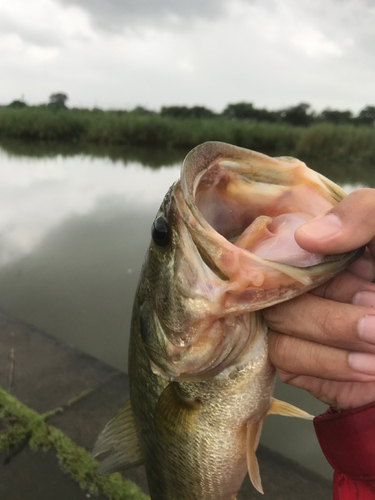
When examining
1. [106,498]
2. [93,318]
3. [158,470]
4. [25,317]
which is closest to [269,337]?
[158,470]

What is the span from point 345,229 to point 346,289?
0.20 m

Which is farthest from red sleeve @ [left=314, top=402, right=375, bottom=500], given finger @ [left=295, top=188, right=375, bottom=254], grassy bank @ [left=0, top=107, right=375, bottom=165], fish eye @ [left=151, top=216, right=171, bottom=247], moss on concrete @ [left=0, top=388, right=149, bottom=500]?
grassy bank @ [left=0, top=107, right=375, bottom=165]

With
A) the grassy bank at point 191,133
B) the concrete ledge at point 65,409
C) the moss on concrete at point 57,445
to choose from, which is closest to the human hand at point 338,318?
the concrete ledge at point 65,409

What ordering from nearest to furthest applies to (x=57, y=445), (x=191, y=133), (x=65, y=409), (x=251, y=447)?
(x=251, y=447), (x=57, y=445), (x=65, y=409), (x=191, y=133)

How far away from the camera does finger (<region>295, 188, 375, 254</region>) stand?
802mm

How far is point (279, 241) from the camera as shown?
906mm

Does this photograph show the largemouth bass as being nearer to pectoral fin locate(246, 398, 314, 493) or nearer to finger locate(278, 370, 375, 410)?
pectoral fin locate(246, 398, 314, 493)

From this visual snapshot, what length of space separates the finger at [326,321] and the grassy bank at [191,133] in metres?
14.8

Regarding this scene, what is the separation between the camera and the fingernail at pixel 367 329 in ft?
2.69

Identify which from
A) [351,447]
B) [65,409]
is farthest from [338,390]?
[65,409]

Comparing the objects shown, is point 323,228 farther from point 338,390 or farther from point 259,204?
point 338,390

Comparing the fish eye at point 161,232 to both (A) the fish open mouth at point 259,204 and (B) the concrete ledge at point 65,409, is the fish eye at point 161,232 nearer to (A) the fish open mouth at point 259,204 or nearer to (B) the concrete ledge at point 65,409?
(A) the fish open mouth at point 259,204

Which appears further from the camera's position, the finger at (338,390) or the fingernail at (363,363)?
the finger at (338,390)

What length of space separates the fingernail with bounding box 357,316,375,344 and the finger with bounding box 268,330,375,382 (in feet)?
0.32
